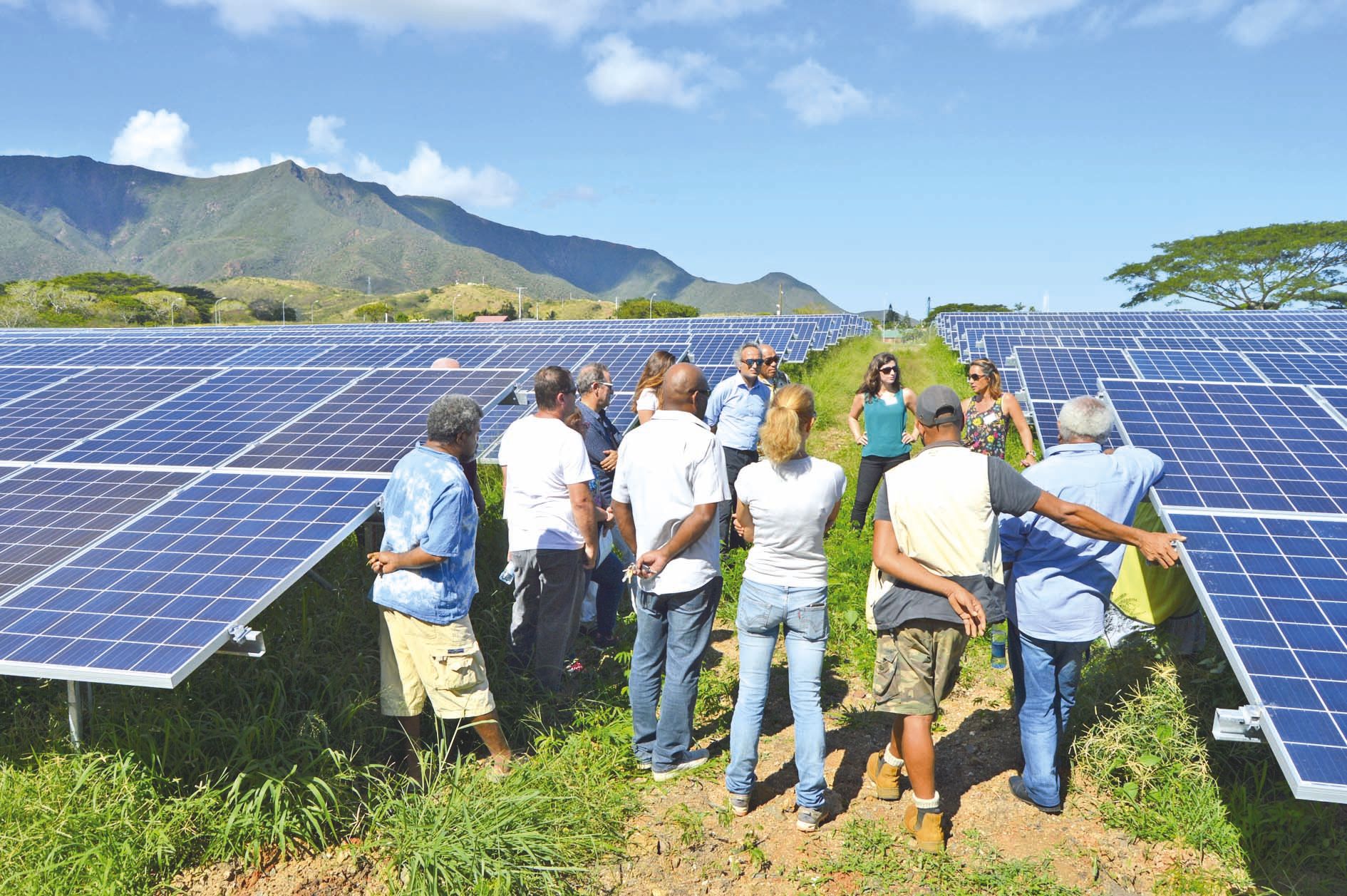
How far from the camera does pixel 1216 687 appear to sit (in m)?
4.38

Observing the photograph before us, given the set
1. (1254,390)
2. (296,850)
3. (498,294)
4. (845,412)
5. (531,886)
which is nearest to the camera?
(531,886)

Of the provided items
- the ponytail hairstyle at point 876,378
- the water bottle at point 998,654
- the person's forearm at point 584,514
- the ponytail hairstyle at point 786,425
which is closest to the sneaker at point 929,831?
the ponytail hairstyle at point 786,425

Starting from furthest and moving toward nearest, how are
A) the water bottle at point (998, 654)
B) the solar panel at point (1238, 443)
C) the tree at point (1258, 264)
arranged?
the tree at point (1258, 264)
the water bottle at point (998, 654)
the solar panel at point (1238, 443)

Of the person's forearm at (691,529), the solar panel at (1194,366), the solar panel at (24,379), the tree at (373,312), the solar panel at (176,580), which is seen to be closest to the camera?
the solar panel at (176,580)

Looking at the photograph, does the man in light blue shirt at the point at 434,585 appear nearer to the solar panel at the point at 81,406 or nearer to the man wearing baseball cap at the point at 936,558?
the man wearing baseball cap at the point at 936,558

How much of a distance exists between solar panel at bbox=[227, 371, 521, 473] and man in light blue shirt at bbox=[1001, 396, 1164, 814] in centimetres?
367

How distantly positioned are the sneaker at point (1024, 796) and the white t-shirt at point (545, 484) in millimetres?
2567

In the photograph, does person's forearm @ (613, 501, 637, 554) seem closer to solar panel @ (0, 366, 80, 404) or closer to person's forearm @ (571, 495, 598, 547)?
person's forearm @ (571, 495, 598, 547)

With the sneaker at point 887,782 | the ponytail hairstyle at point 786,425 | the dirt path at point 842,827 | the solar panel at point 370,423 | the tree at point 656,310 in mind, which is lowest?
the dirt path at point 842,827

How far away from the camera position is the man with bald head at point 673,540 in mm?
3979

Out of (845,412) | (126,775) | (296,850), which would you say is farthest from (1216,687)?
(845,412)

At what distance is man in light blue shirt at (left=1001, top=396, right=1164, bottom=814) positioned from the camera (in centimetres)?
375

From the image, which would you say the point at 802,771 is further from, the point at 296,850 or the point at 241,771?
the point at 241,771

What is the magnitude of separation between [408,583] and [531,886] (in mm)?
1431
